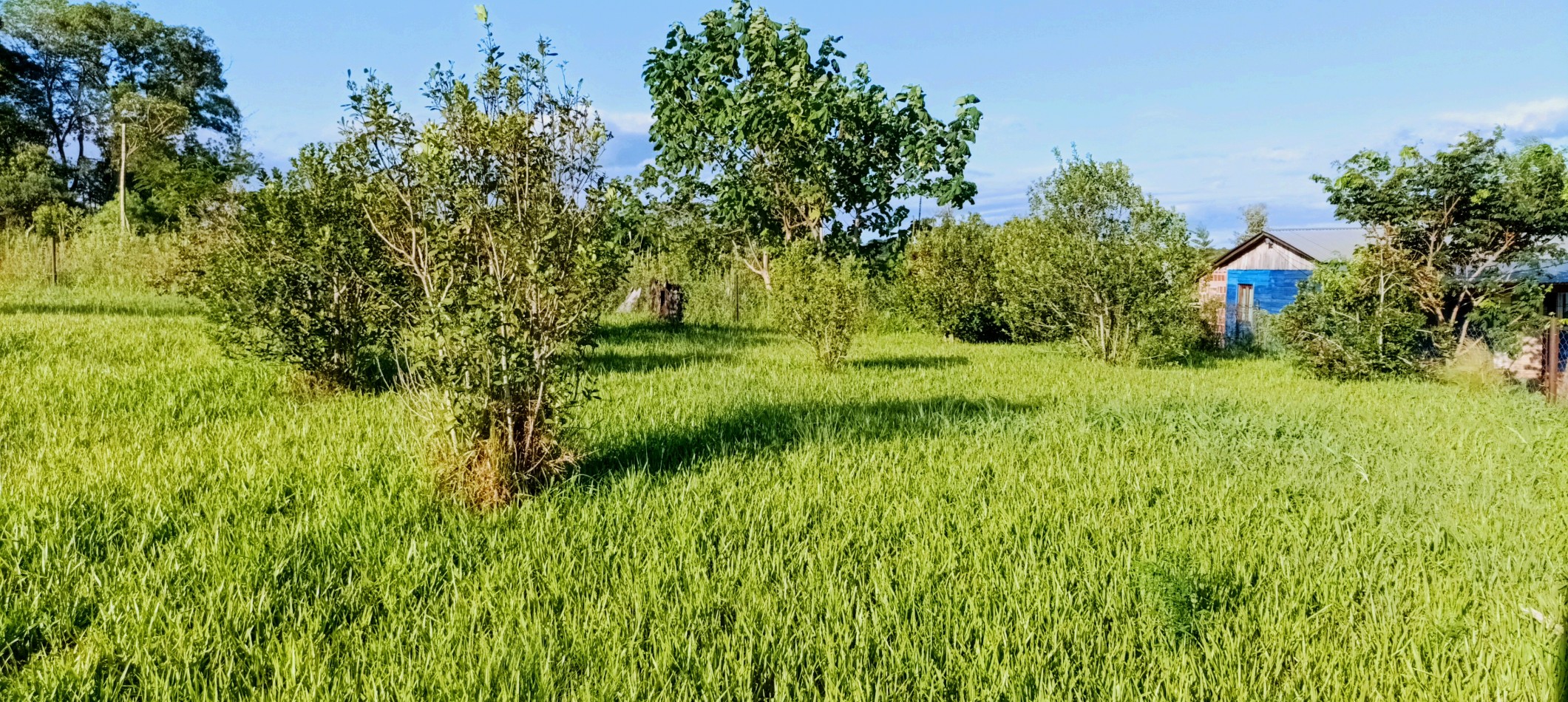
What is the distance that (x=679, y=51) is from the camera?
41.3 feet

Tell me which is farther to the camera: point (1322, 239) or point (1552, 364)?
point (1322, 239)

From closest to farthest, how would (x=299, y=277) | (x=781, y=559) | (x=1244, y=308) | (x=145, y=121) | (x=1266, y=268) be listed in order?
(x=781, y=559) < (x=299, y=277) < (x=1244, y=308) < (x=1266, y=268) < (x=145, y=121)

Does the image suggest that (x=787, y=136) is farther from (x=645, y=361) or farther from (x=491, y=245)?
(x=491, y=245)

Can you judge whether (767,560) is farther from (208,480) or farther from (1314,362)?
(1314,362)

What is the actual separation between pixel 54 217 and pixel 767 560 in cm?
3095

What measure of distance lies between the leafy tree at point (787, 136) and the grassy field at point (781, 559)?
585 cm

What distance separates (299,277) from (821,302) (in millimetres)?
5647

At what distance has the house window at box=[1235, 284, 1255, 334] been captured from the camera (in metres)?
22.1

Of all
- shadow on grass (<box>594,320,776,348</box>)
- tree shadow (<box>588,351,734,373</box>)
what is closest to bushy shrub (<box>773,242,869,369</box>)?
tree shadow (<box>588,351,734,373</box>)

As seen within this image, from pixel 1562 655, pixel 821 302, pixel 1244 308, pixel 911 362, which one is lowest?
pixel 1562 655

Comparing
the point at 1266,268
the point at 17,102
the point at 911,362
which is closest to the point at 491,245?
the point at 911,362

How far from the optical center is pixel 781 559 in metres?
3.56

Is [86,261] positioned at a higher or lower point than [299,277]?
higher

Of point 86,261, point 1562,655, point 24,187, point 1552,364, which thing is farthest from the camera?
point 24,187
